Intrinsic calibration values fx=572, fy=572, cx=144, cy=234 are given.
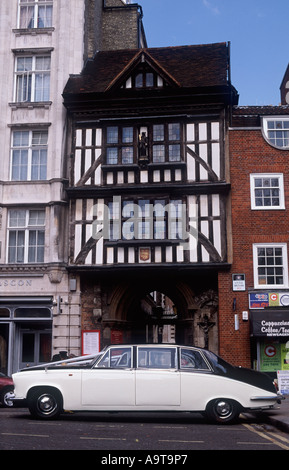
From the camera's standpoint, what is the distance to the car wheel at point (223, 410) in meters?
11.7

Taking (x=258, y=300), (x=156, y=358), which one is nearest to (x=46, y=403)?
(x=156, y=358)

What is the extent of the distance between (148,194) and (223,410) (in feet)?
36.8

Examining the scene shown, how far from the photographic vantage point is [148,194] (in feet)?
70.7

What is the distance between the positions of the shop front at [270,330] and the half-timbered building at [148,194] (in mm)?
1675

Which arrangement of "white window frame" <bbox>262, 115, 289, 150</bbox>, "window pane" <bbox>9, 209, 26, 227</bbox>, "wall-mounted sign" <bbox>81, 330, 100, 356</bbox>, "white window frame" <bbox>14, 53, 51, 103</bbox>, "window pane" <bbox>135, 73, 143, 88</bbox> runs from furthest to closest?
"white window frame" <bbox>14, 53, 51, 103</bbox> → "window pane" <bbox>135, 73, 143, 88</bbox> → "window pane" <bbox>9, 209, 26, 227</bbox> → "white window frame" <bbox>262, 115, 289, 150</bbox> → "wall-mounted sign" <bbox>81, 330, 100, 356</bbox>

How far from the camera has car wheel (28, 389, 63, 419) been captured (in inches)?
469

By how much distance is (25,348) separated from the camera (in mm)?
22156

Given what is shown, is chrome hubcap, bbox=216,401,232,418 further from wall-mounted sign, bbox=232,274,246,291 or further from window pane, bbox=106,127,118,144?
window pane, bbox=106,127,118,144

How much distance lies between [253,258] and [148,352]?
31.5 feet

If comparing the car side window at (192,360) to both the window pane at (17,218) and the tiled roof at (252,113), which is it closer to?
the window pane at (17,218)

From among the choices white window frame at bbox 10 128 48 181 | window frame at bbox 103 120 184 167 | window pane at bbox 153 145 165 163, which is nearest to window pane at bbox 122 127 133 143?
window frame at bbox 103 120 184 167

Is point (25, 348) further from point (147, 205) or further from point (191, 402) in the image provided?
point (191, 402)

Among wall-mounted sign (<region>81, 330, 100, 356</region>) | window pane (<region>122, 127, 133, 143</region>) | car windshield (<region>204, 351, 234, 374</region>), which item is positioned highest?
window pane (<region>122, 127, 133, 143</region>)

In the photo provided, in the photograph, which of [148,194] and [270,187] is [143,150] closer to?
[148,194]
